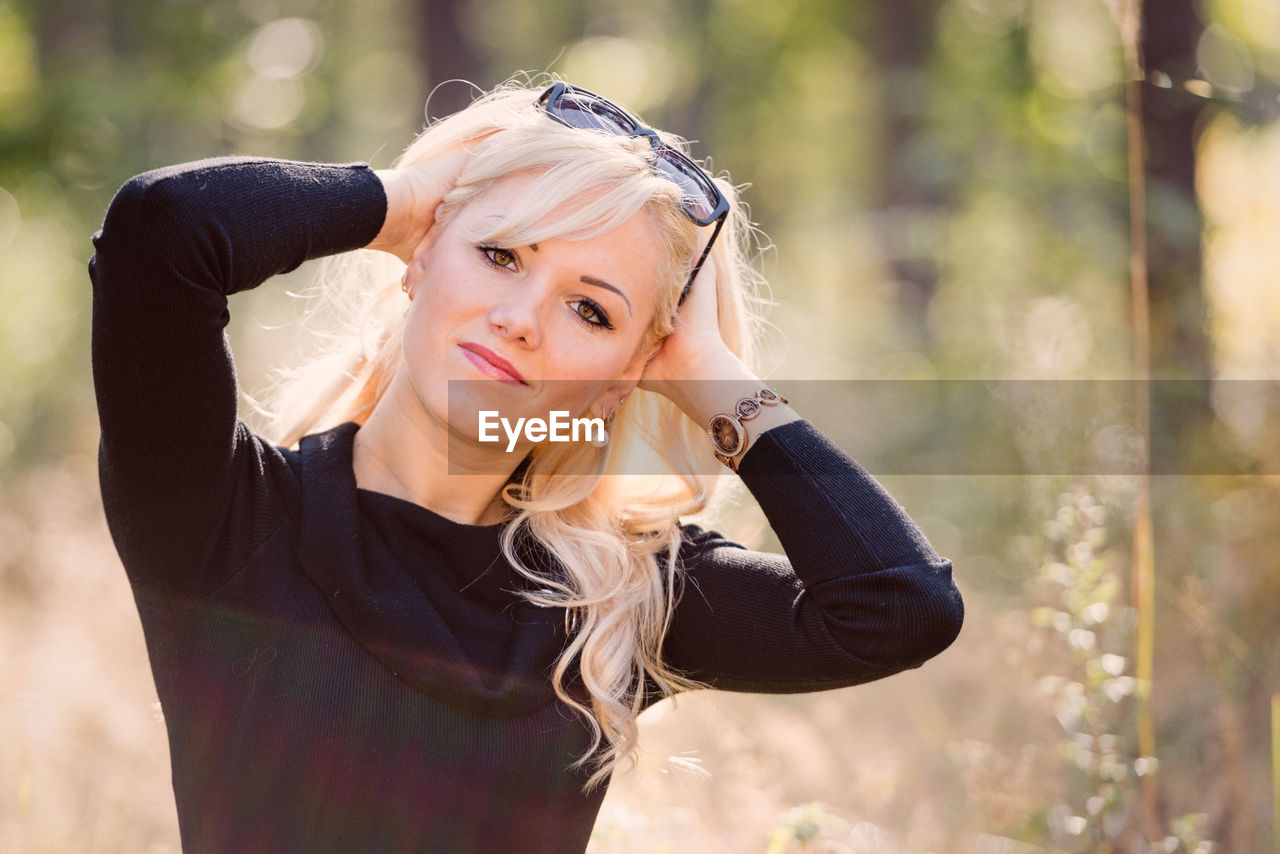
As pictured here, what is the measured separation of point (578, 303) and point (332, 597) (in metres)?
0.79

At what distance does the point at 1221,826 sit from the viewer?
3.05 meters

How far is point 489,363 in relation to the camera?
2148 mm

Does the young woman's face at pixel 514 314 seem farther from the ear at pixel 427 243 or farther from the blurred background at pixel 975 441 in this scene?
the blurred background at pixel 975 441

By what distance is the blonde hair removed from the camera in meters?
2.20

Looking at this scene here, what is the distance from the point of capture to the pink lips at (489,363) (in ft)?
7.04

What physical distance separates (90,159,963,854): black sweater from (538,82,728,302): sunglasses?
477 mm

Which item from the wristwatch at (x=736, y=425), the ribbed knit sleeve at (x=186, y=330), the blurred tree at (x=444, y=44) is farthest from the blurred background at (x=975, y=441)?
the ribbed knit sleeve at (x=186, y=330)

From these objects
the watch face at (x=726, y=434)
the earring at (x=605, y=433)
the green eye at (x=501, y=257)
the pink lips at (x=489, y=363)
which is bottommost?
the earring at (x=605, y=433)

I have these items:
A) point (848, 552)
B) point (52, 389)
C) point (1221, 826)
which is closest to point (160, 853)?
point (848, 552)

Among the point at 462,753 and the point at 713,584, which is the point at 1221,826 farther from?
the point at 462,753

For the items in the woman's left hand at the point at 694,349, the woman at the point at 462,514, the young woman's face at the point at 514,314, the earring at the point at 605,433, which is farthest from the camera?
the earring at the point at 605,433

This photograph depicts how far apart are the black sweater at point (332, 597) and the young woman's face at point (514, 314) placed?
19 centimetres

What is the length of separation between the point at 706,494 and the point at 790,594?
0.41 m

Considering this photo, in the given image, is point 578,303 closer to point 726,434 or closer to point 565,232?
point 565,232
